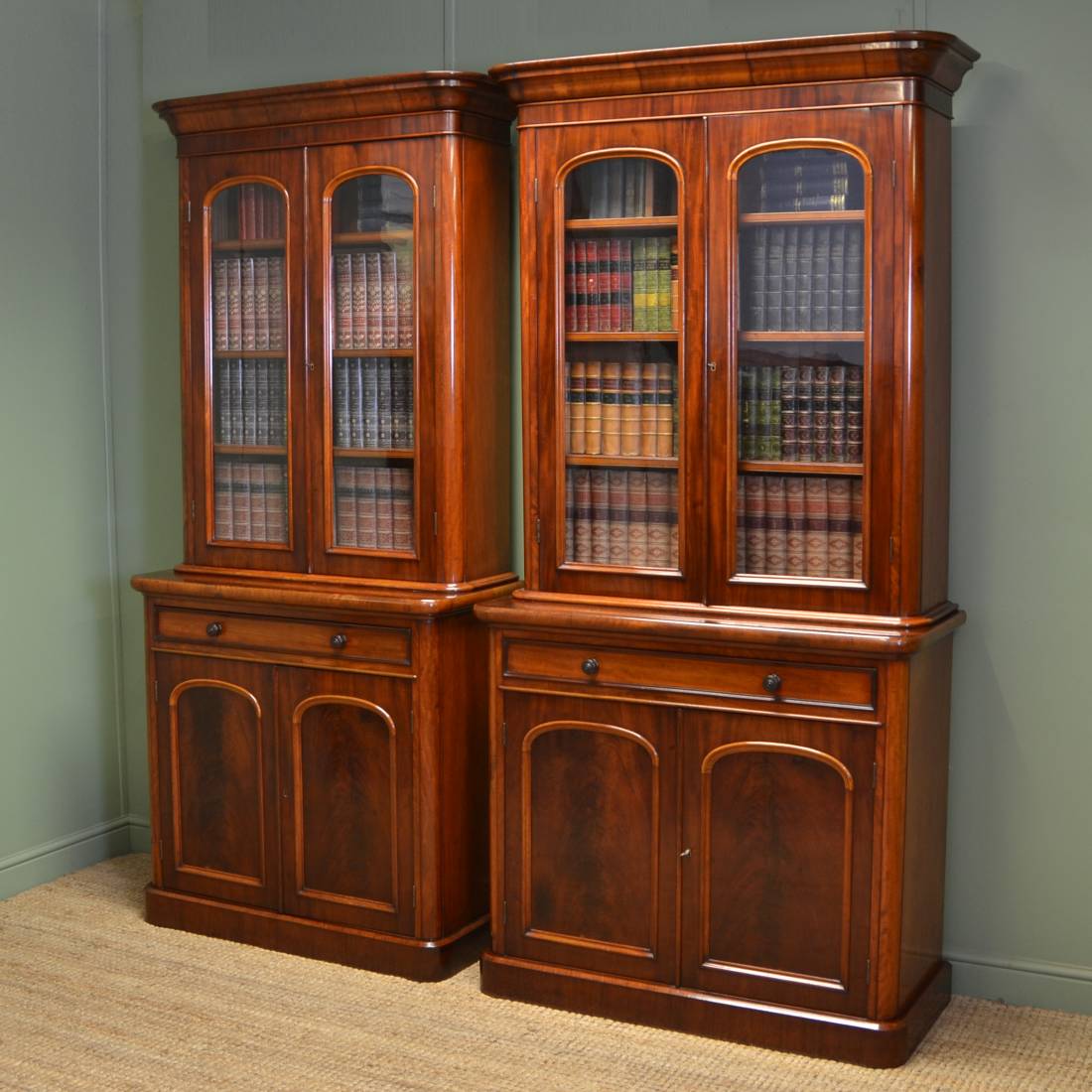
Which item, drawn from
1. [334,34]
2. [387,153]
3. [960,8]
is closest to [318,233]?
[387,153]

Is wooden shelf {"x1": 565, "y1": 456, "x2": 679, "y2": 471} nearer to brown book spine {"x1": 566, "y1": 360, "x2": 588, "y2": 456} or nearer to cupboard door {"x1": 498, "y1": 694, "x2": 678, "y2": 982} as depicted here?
brown book spine {"x1": 566, "y1": 360, "x2": 588, "y2": 456}

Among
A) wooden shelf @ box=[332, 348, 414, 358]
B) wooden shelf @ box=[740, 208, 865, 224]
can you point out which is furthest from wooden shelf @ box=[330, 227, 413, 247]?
wooden shelf @ box=[740, 208, 865, 224]

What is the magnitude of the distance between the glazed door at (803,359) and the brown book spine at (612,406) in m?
0.25

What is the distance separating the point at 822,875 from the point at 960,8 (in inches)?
79.1

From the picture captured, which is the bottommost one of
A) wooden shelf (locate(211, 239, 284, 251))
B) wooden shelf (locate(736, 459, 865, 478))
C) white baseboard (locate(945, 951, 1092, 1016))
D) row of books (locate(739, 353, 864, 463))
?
white baseboard (locate(945, 951, 1092, 1016))

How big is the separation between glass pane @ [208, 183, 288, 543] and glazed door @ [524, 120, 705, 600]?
0.76 metres

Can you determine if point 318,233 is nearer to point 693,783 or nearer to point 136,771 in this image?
point 693,783

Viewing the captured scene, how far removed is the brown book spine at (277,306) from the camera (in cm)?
375

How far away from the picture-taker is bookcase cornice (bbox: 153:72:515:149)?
3484 mm

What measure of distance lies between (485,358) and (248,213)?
0.74 m

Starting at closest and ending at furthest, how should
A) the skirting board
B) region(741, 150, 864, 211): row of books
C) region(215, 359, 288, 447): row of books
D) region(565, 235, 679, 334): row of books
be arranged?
region(741, 150, 864, 211): row of books < region(565, 235, 679, 334): row of books < region(215, 359, 288, 447): row of books < the skirting board

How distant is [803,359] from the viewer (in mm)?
3176

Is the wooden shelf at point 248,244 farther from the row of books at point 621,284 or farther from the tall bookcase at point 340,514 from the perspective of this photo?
the row of books at point 621,284

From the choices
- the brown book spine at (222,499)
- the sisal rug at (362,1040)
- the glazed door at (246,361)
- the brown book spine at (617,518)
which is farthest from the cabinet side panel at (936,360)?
the brown book spine at (222,499)
